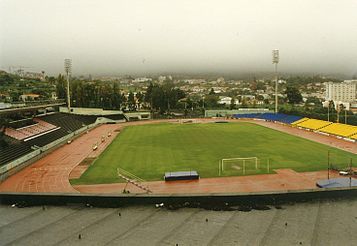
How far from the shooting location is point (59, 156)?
31.8 metres

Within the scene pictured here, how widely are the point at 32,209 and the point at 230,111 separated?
219ft

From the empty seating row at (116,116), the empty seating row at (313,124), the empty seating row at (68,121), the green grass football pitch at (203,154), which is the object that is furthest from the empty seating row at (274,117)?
the empty seating row at (68,121)

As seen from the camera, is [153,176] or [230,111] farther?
[230,111]

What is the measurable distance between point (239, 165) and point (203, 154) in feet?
17.0

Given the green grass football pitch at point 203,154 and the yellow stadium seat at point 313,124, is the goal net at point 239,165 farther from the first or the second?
the yellow stadium seat at point 313,124

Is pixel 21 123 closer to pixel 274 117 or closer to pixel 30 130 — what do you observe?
pixel 30 130

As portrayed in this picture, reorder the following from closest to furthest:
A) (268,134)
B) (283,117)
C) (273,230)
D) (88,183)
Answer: (273,230), (88,183), (268,134), (283,117)

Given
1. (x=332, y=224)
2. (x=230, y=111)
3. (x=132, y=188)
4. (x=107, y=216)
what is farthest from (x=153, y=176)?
(x=230, y=111)

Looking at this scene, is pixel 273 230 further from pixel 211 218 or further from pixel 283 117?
pixel 283 117

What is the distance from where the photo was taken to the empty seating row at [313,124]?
1877 inches

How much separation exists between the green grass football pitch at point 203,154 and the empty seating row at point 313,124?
25.2 ft

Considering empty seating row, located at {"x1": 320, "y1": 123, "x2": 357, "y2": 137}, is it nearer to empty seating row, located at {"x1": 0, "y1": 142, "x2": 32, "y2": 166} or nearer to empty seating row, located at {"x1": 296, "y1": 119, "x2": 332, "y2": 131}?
empty seating row, located at {"x1": 296, "y1": 119, "x2": 332, "y2": 131}

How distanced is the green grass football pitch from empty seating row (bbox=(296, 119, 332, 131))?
7.68 metres

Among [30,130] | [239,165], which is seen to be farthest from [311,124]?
[30,130]
